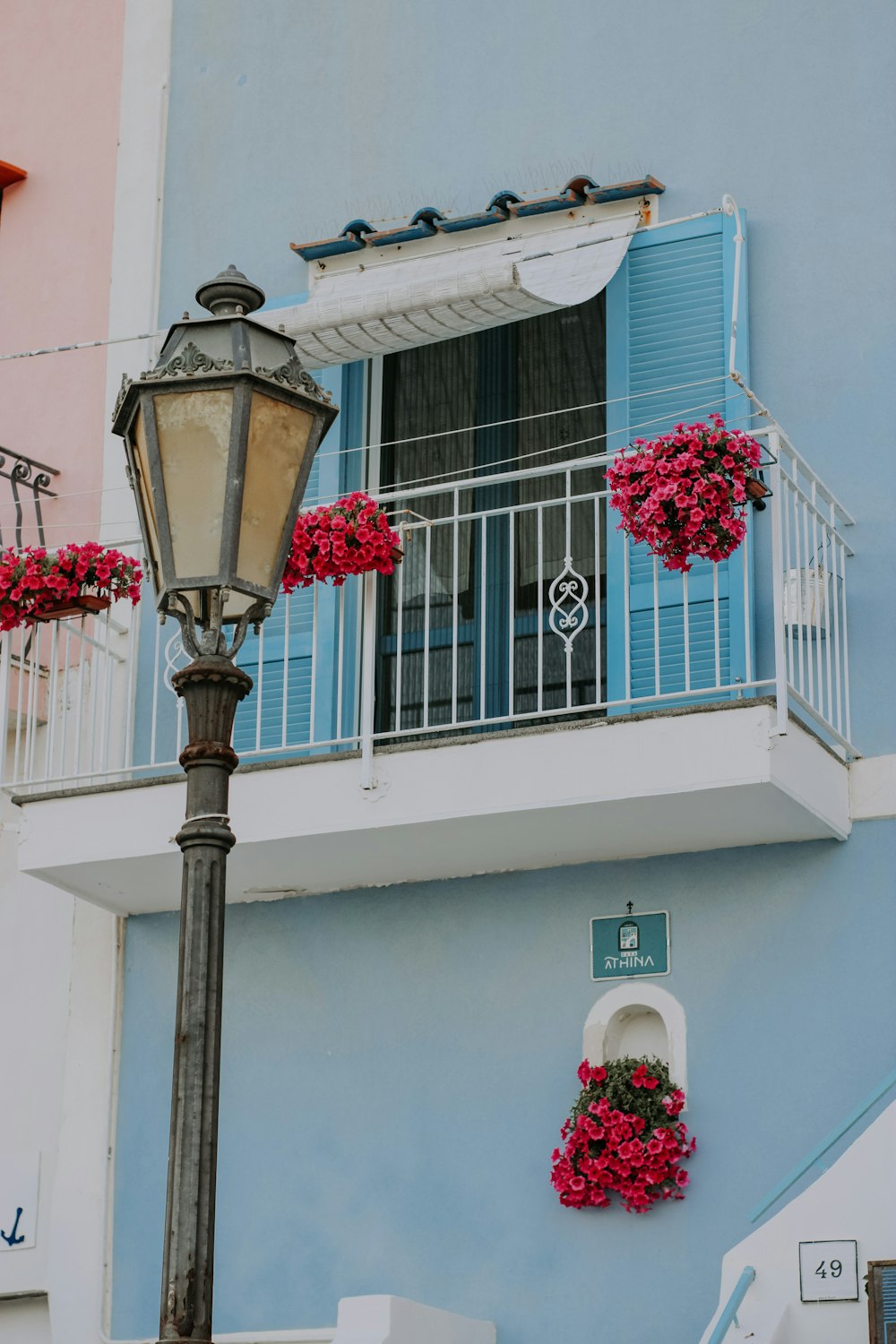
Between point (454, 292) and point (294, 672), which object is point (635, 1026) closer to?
point (294, 672)

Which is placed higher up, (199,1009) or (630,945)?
(630,945)

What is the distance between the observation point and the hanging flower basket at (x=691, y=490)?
8297mm

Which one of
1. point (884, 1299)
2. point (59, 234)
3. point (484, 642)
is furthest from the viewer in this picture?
point (59, 234)

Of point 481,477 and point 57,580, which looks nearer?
point 57,580

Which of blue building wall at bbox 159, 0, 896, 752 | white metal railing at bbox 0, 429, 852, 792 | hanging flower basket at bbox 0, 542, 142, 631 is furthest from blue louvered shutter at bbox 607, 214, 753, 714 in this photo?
hanging flower basket at bbox 0, 542, 142, 631

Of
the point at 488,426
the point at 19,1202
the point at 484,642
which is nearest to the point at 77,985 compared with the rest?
the point at 19,1202

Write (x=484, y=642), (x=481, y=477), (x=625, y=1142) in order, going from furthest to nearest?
(x=481, y=477) < (x=484, y=642) < (x=625, y=1142)

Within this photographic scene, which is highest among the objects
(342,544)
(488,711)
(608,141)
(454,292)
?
(608,141)

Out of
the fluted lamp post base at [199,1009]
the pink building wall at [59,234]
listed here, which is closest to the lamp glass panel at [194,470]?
the fluted lamp post base at [199,1009]

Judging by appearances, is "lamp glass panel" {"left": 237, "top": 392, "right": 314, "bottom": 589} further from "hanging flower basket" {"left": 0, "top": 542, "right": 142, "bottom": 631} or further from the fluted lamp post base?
"hanging flower basket" {"left": 0, "top": 542, "right": 142, "bottom": 631}

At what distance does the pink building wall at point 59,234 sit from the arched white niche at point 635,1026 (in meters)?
3.60

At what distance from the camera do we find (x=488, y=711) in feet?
32.0

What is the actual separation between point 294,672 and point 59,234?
9.80 feet

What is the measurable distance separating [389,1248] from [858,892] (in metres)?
2.41
